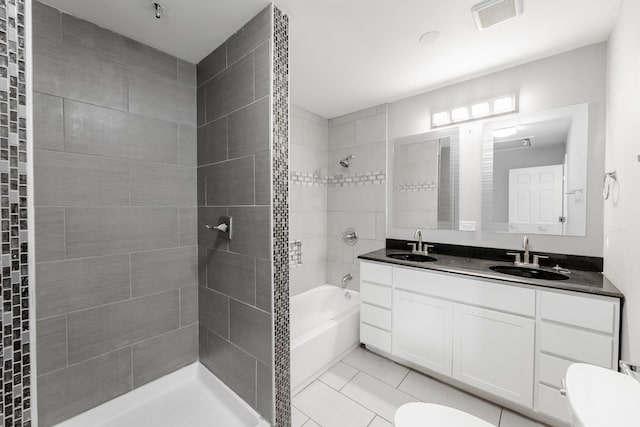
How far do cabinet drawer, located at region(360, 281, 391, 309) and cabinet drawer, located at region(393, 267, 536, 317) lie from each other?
0.13 m

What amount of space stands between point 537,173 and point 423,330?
1.52 meters

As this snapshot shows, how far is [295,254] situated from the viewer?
2760mm

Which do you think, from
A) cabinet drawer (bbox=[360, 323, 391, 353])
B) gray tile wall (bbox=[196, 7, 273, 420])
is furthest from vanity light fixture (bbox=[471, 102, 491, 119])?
cabinet drawer (bbox=[360, 323, 391, 353])

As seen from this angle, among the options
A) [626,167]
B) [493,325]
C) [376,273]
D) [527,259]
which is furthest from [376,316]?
[626,167]

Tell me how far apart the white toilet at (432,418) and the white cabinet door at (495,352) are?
78 centimetres

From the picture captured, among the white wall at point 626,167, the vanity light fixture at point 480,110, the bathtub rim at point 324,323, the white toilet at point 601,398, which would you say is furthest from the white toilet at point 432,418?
the vanity light fixture at point 480,110

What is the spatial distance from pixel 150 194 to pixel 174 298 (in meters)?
0.78

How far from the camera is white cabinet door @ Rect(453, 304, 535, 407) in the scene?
1.55 meters

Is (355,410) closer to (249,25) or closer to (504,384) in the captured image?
(504,384)

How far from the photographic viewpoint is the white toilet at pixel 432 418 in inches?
40.8

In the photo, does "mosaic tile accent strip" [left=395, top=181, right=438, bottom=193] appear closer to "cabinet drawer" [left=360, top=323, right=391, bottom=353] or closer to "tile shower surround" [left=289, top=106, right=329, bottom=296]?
"tile shower surround" [left=289, top=106, right=329, bottom=296]

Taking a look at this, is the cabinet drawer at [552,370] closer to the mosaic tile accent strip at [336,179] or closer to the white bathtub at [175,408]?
the white bathtub at [175,408]

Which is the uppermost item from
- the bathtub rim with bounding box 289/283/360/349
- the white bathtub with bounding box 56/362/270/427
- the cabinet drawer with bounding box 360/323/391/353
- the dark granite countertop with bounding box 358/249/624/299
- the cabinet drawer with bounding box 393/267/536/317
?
the dark granite countertop with bounding box 358/249/624/299

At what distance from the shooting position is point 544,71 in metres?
1.90
